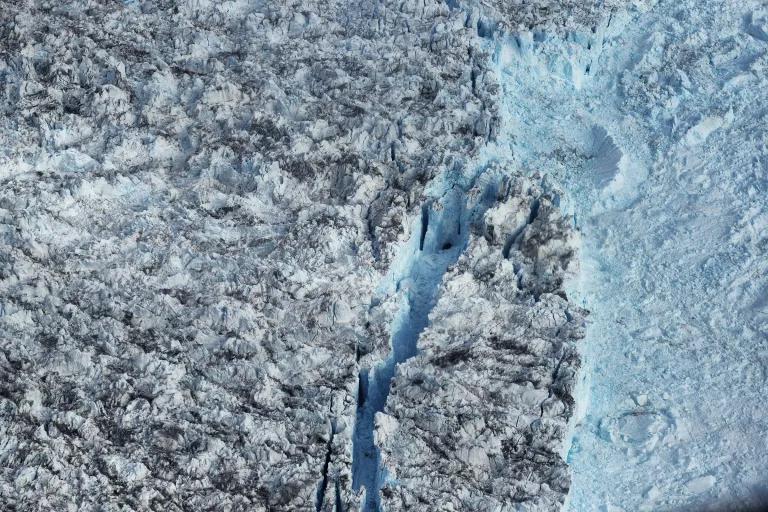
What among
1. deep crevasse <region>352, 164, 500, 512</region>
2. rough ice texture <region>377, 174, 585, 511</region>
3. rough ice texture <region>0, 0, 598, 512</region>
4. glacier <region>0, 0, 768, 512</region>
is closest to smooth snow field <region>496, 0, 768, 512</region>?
glacier <region>0, 0, 768, 512</region>

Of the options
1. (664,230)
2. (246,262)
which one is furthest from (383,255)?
(664,230)

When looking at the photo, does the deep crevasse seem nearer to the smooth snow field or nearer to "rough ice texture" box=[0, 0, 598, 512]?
"rough ice texture" box=[0, 0, 598, 512]

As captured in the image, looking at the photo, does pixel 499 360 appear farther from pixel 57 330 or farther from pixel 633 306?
pixel 57 330

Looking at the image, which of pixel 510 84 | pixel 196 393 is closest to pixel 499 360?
pixel 196 393

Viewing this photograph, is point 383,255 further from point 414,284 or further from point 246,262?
point 246,262

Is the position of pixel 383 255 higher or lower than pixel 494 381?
higher
